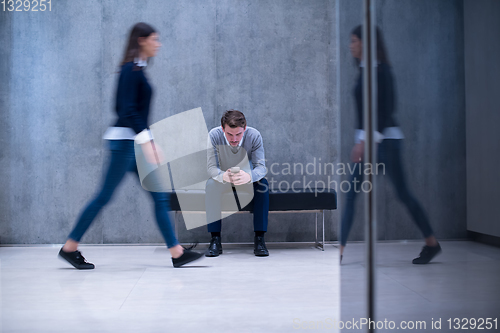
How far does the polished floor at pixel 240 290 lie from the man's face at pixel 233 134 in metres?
0.71

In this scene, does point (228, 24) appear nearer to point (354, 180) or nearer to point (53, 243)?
point (53, 243)

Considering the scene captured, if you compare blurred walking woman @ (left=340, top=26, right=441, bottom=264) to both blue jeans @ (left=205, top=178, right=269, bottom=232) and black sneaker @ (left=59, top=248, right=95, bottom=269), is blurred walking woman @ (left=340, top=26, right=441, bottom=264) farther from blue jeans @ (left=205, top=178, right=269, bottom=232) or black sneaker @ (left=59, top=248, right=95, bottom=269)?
blue jeans @ (left=205, top=178, right=269, bottom=232)

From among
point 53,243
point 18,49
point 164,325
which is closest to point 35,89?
point 18,49

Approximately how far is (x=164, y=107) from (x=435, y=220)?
106 inches

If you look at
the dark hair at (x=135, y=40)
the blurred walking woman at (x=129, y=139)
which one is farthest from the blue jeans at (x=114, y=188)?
the dark hair at (x=135, y=40)

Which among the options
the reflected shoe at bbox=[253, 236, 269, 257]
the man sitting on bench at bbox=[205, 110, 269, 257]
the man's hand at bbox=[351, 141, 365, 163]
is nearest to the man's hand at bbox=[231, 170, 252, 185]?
the man sitting on bench at bbox=[205, 110, 269, 257]

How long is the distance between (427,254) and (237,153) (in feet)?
6.77

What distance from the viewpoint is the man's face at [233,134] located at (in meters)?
2.51

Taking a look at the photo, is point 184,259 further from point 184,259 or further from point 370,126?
point 370,126

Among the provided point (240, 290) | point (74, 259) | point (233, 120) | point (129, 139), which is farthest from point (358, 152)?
point (233, 120)

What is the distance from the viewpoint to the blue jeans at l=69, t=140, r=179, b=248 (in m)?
1.87

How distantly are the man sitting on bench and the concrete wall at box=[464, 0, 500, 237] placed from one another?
195 cm

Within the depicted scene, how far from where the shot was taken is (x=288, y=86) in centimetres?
312

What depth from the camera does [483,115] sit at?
0.55 m
